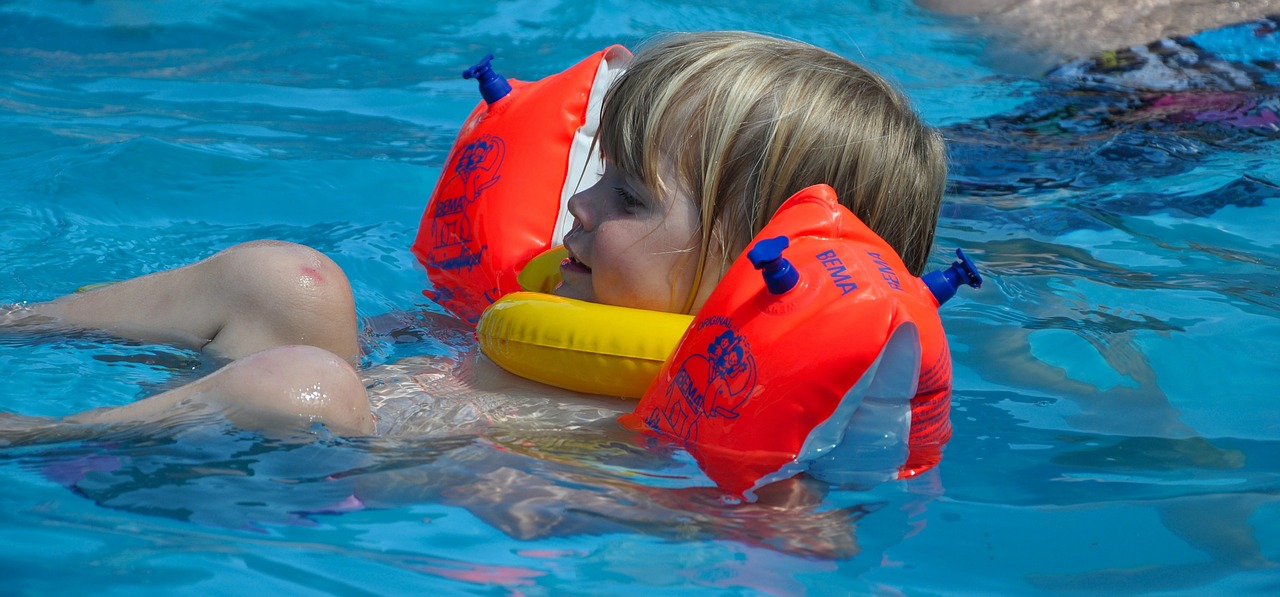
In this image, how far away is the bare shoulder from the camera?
6.96m

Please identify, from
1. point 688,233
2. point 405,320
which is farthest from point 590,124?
point 688,233

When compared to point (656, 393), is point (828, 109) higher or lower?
higher

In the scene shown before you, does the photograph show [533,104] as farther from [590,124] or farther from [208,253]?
[208,253]

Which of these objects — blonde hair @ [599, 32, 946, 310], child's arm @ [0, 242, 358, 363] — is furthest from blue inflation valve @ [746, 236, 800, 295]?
child's arm @ [0, 242, 358, 363]

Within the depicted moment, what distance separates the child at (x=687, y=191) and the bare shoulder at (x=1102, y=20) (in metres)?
4.75

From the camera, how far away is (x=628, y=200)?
2578 millimetres

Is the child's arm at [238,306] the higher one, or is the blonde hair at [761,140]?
the blonde hair at [761,140]

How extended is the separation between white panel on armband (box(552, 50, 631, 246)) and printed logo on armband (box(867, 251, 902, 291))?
1170 millimetres

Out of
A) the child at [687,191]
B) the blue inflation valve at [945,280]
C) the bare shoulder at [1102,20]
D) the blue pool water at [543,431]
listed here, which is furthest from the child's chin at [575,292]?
the bare shoulder at [1102,20]

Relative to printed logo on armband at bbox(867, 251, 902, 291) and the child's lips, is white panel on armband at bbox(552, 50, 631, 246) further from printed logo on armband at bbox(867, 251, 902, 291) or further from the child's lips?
printed logo on armband at bbox(867, 251, 902, 291)

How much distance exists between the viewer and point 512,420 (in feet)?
8.38

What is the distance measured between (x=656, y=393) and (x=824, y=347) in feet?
1.28

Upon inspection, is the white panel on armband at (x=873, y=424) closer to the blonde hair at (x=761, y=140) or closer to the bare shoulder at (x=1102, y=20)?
the blonde hair at (x=761, y=140)

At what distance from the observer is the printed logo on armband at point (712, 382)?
223cm
